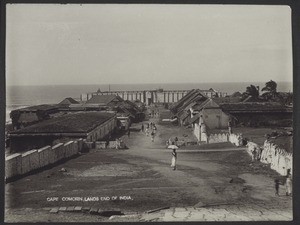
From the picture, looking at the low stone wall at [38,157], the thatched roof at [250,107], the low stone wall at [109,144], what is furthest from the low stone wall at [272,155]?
the low stone wall at [38,157]

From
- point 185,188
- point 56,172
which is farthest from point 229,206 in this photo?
point 56,172

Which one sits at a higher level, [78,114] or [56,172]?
[78,114]

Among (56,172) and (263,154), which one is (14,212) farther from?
(263,154)

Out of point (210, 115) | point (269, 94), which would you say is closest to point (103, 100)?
point (210, 115)

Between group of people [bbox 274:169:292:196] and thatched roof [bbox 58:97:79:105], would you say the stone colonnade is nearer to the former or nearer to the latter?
thatched roof [bbox 58:97:79:105]

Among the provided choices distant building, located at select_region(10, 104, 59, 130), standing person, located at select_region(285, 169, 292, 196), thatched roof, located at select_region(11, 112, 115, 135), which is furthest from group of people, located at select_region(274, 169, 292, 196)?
distant building, located at select_region(10, 104, 59, 130)

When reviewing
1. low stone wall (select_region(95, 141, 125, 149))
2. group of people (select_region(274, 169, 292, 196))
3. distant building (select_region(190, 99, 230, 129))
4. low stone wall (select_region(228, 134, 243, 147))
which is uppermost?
distant building (select_region(190, 99, 230, 129))
